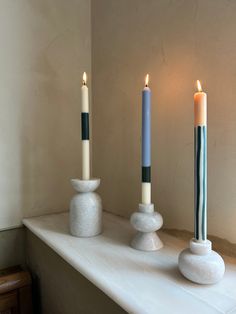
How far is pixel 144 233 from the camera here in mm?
449

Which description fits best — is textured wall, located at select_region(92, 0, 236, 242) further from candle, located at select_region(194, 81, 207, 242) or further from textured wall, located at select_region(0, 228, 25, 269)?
textured wall, located at select_region(0, 228, 25, 269)

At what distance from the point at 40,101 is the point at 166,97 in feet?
1.15

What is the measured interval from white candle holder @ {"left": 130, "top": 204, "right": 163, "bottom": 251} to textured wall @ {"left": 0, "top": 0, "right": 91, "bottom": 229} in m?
0.33

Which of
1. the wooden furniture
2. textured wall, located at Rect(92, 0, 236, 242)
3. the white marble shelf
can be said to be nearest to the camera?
the white marble shelf

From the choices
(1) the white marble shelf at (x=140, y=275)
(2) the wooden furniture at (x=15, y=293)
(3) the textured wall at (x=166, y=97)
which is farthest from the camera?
(2) the wooden furniture at (x=15, y=293)

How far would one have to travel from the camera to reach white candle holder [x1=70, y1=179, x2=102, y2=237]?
1.68 feet

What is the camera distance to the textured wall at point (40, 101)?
63 cm

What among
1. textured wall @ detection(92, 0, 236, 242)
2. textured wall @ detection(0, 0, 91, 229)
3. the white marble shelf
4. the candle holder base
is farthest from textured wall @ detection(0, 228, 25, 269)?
the candle holder base

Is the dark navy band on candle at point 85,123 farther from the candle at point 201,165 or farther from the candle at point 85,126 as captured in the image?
the candle at point 201,165

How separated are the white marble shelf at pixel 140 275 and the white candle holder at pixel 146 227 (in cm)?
1

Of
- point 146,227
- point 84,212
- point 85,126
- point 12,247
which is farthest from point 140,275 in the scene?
point 12,247

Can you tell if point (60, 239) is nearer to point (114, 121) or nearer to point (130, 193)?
point (130, 193)

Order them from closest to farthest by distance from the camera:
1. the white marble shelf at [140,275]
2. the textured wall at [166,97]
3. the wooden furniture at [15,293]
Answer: the white marble shelf at [140,275], the textured wall at [166,97], the wooden furniture at [15,293]

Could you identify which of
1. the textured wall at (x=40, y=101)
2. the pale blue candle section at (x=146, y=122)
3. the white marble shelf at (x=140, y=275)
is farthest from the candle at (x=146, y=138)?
the textured wall at (x=40, y=101)
